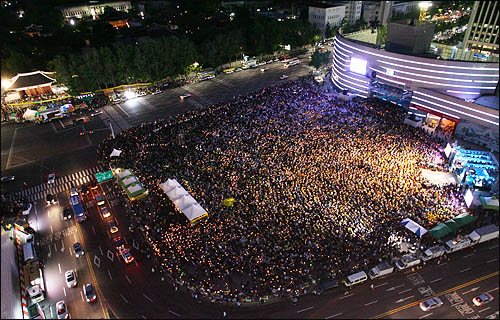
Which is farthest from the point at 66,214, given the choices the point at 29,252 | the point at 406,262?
the point at 406,262

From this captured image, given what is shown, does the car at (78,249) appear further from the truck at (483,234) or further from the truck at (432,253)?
the truck at (483,234)

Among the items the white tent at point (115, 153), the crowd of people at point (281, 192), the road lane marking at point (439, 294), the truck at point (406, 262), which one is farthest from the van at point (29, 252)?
the truck at point (406, 262)

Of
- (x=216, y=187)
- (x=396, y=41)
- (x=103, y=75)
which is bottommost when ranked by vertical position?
(x=216, y=187)

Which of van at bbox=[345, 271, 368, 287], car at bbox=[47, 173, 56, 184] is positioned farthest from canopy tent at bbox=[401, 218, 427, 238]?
car at bbox=[47, 173, 56, 184]

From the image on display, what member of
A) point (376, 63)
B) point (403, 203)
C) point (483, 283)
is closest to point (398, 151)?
point (403, 203)

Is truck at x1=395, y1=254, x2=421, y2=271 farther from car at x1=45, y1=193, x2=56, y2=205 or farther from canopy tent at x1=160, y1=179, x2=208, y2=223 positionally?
car at x1=45, y1=193, x2=56, y2=205

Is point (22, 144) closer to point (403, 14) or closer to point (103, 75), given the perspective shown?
point (103, 75)
